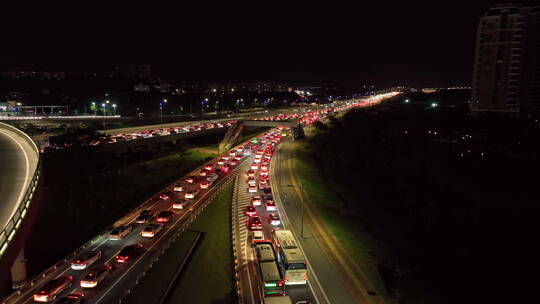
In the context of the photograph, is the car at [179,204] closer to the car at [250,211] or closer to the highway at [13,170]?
the car at [250,211]

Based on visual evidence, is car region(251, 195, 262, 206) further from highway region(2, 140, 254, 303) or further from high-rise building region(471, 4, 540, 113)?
high-rise building region(471, 4, 540, 113)

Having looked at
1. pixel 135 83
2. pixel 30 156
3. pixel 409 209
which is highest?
pixel 135 83

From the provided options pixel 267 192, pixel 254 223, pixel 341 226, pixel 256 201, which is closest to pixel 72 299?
pixel 254 223

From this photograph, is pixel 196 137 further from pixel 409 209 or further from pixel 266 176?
pixel 409 209

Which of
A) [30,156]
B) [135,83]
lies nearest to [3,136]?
[30,156]

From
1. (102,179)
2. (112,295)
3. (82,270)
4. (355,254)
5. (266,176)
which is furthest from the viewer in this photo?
(266,176)

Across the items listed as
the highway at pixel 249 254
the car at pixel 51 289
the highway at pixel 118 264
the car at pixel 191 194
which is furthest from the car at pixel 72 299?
the car at pixel 191 194

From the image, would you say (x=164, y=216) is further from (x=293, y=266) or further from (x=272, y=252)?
(x=293, y=266)
